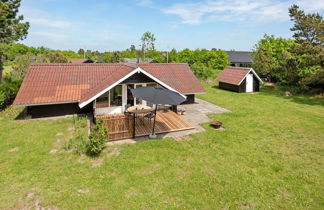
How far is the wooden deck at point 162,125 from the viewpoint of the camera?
1105 cm

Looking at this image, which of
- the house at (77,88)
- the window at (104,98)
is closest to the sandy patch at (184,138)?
the house at (77,88)

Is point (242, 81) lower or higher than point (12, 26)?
lower

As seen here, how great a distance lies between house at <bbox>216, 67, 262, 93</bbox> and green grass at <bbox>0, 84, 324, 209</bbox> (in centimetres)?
1320

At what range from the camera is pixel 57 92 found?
13570 millimetres

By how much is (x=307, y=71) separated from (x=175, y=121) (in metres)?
22.8

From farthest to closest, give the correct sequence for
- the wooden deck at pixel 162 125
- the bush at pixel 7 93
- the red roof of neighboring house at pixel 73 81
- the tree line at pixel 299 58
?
1. the tree line at pixel 299 58
2. the bush at pixel 7 93
3. the red roof of neighboring house at pixel 73 81
4. the wooden deck at pixel 162 125

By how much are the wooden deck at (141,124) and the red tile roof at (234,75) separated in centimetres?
1436

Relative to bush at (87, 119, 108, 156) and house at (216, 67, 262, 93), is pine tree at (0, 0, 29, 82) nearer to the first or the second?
bush at (87, 119, 108, 156)

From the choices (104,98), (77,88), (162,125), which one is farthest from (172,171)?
(77,88)

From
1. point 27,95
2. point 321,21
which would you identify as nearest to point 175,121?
point 27,95

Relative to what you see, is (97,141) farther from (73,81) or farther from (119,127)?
(73,81)

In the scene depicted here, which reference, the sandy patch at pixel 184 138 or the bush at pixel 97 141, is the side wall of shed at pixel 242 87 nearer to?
the sandy patch at pixel 184 138

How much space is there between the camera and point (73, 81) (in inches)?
579

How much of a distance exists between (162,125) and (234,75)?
58.8ft
